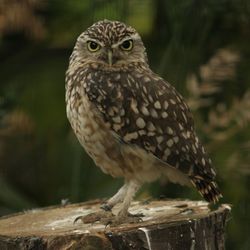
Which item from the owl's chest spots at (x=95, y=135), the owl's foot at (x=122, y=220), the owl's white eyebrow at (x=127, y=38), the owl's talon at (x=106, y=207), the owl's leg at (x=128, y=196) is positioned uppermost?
the owl's white eyebrow at (x=127, y=38)

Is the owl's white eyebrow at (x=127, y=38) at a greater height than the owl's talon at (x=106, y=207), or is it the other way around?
the owl's white eyebrow at (x=127, y=38)

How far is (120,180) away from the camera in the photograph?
5352 millimetres

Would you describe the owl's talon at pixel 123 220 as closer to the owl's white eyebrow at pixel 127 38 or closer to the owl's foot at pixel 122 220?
the owl's foot at pixel 122 220

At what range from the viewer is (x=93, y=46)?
14.0 ft

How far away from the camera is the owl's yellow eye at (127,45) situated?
4.23m

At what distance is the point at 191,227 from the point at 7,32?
351 cm

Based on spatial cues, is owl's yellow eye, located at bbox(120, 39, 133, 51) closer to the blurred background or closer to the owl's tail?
the owl's tail

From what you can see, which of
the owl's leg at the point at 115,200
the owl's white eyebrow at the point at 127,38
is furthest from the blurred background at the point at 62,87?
the owl's white eyebrow at the point at 127,38

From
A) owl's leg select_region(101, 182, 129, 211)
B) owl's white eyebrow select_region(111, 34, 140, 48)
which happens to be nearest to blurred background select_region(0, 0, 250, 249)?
→ owl's leg select_region(101, 182, 129, 211)

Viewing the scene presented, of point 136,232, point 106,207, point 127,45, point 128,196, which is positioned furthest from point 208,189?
point 127,45

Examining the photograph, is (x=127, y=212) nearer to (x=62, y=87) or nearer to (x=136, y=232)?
(x=136, y=232)

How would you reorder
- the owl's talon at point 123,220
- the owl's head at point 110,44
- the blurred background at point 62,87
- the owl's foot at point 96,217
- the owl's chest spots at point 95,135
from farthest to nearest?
the blurred background at point 62,87
the owl's head at point 110,44
the owl's chest spots at point 95,135
the owl's foot at point 96,217
the owl's talon at point 123,220

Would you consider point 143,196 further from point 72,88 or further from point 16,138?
point 16,138

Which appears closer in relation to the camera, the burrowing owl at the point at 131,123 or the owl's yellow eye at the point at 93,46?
the burrowing owl at the point at 131,123
